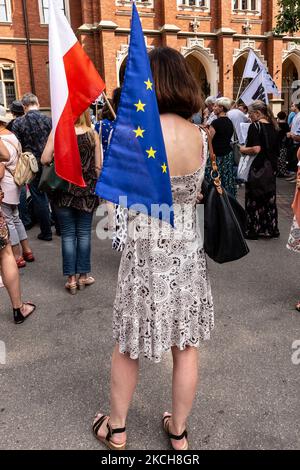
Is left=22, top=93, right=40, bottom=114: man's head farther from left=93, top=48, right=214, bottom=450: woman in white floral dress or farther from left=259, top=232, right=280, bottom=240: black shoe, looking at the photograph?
left=93, top=48, right=214, bottom=450: woman in white floral dress

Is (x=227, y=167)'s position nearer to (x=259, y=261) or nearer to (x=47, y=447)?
(x=259, y=261)

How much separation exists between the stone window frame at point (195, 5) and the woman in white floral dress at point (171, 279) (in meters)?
22.4

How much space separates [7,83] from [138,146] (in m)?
22.7

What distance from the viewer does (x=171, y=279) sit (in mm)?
1952

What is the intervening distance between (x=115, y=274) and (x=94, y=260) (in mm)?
601

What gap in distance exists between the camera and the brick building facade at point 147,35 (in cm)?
2002

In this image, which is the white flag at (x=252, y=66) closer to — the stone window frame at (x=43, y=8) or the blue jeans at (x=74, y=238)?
the blue jeans at (x=74, y=238)

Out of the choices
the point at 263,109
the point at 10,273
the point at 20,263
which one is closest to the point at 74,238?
the point at 10,273

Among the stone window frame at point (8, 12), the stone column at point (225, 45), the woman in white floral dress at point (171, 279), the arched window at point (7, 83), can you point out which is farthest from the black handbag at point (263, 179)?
the stone window frame at point (8, 12)

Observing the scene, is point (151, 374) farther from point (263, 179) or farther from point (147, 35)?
point (147, 35)

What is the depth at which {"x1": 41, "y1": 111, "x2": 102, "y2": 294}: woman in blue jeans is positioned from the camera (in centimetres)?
396

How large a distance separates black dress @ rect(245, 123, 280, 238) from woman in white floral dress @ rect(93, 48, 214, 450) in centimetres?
389

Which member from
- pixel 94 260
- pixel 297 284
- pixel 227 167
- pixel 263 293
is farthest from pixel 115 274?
pixel 227 167

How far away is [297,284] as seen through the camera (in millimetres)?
4305
